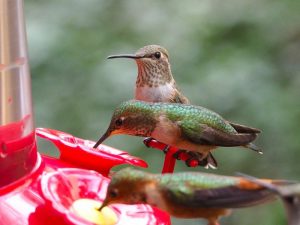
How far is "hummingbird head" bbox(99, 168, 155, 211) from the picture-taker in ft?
8.38

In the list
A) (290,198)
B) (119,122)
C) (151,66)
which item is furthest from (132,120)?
(290,198)

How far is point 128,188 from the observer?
2.56m

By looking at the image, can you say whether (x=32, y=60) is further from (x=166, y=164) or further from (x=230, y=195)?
(x=230, y=195)

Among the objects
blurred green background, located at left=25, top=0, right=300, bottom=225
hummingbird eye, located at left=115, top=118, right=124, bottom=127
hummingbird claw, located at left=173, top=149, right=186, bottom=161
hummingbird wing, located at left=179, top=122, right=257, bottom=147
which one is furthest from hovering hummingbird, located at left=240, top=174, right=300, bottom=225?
blurred green background, located at left=25, top=0, right=300, bottom=225

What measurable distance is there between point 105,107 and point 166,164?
1484 mm

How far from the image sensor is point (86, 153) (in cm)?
308

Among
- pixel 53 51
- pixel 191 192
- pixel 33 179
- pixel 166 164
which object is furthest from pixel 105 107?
pixel 191 192

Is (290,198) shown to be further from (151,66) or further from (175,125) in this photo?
(151,66)

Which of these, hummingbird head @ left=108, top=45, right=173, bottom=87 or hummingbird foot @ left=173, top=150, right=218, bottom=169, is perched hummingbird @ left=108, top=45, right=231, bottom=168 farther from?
hummingbird foot @ left=173, top=150, right=218, bottom=169

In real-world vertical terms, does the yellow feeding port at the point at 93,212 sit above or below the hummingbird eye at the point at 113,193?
below

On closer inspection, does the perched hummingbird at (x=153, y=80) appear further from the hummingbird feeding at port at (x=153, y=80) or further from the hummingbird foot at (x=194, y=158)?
the hummingbird foot at (x=194, y=158)

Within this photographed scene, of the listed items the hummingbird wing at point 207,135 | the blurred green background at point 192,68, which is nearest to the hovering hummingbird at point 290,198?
the hummingbird wing at point 207,135

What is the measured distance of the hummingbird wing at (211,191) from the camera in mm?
2373

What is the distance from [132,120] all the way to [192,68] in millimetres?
1529
